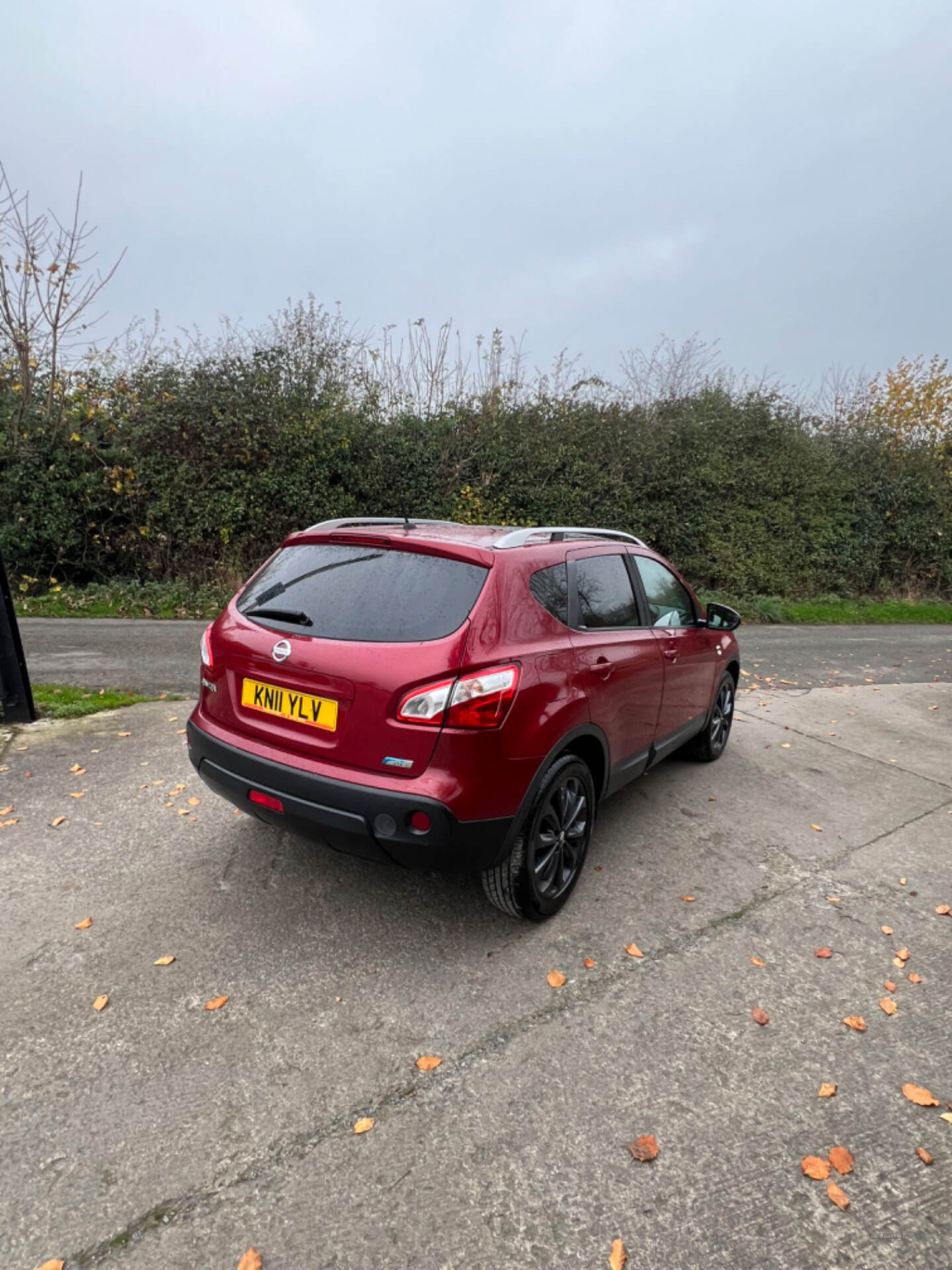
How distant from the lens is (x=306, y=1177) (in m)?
1.84

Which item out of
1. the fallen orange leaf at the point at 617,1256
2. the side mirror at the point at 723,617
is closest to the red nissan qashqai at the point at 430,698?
the fallen orange leaf at the point at 617,1256

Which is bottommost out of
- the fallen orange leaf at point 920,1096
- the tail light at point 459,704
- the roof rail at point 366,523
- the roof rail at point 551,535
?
the fallen orange leaf at point 920,1096

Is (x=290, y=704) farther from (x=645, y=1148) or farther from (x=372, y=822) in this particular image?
(x=645, y=1148)

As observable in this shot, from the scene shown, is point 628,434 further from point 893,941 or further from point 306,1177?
point 306,1177

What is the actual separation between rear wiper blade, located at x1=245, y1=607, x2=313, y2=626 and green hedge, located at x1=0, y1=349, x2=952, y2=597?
302 inches

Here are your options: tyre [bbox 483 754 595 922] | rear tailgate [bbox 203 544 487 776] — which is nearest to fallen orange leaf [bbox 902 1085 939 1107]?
tyre [bbox 483 754 595 922]

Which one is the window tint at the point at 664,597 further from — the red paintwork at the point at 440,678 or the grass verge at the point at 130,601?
the grass verge at the point at 130,601

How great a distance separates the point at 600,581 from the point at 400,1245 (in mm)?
2646

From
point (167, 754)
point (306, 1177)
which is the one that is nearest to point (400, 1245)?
point (306, 1177)

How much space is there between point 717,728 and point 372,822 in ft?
11.2

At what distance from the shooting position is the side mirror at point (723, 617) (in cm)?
473

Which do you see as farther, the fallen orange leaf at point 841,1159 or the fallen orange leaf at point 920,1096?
the fallen orange leaf at point 920,1096

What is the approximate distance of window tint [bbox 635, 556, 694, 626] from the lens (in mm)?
3992

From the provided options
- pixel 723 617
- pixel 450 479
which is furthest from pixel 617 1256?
pixel 450 479
